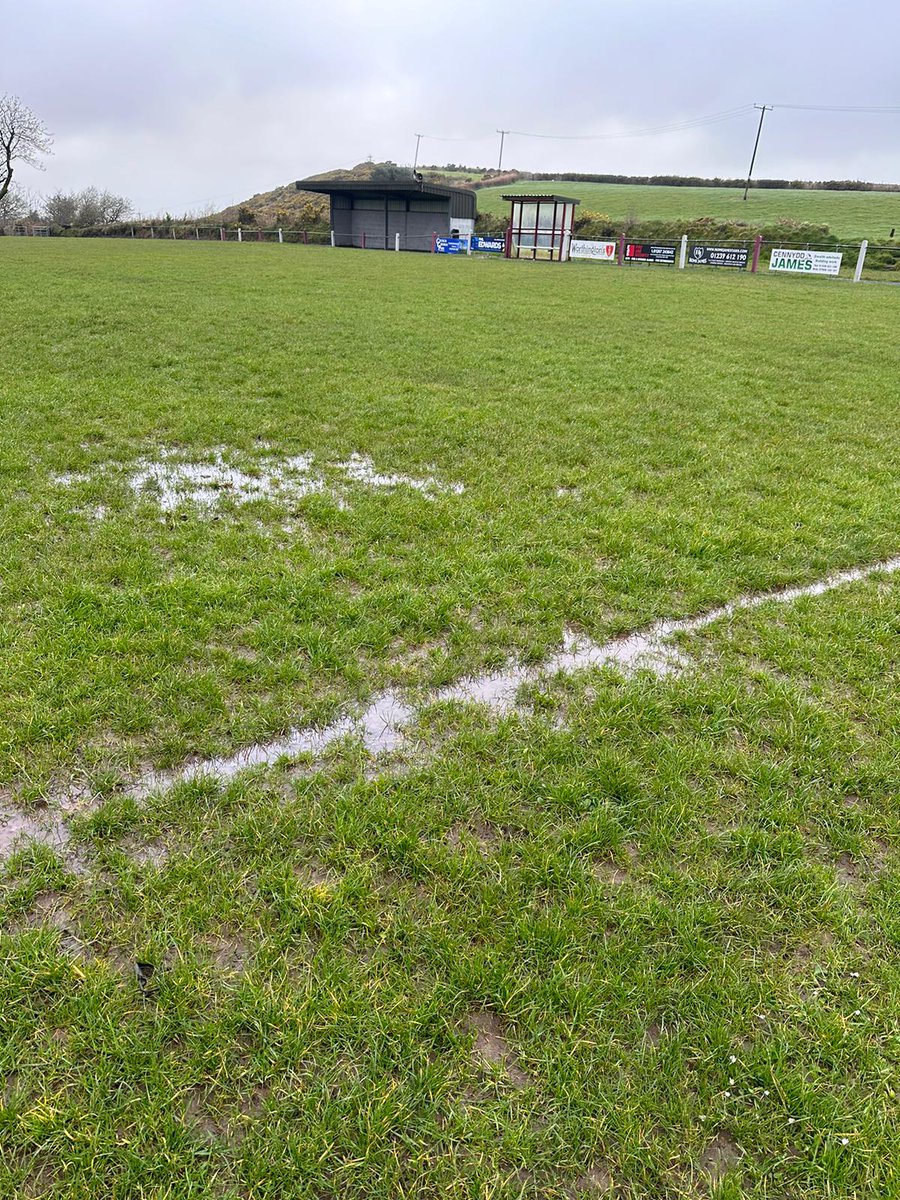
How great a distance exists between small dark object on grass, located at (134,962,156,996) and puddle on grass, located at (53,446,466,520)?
348 centimetres

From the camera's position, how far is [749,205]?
175ft

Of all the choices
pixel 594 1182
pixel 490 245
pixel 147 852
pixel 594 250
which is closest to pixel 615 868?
pixel 594 1182

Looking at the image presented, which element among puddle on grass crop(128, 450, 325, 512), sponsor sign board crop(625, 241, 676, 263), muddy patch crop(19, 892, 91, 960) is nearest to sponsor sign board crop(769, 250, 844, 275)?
sponsor sign board crop(625, 241, 676, 263)

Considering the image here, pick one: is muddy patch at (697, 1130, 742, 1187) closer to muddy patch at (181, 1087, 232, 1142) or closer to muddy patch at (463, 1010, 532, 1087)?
muddy patch at (463, 1010, 532, 1087)

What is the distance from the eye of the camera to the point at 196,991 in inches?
70.9

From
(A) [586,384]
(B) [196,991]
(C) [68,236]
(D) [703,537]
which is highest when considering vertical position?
(C) [68,236]

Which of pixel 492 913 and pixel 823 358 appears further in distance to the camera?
pixel 823 358

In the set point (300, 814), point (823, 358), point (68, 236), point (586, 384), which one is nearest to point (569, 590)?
point (300, 814)

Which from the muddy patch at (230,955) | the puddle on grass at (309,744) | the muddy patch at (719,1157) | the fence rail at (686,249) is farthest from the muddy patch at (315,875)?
the fence rail at (686,249)

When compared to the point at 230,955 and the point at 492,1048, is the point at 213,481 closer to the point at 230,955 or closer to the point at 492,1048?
the point at 230,955

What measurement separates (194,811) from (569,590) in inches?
91.0

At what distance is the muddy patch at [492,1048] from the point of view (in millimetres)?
1675

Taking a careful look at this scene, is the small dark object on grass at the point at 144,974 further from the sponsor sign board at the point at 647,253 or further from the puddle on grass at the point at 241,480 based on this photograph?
the sponsor sign board at the point at 647,253

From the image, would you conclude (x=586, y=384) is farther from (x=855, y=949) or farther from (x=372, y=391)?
(x=855, y=949)
